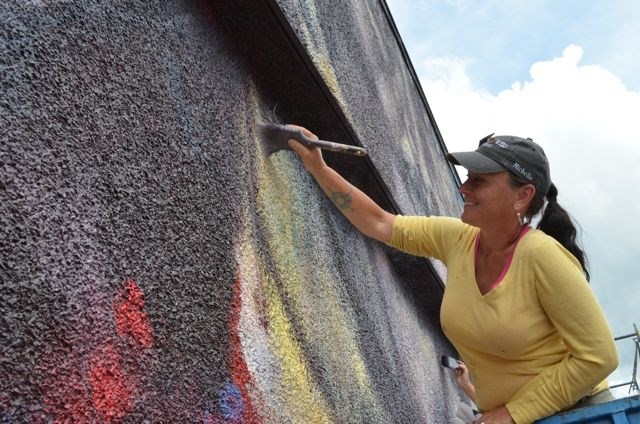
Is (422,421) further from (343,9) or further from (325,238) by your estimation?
(343,9)

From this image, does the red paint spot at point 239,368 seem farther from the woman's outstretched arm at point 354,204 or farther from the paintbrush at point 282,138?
the woman's outstretched arm at point 354,204

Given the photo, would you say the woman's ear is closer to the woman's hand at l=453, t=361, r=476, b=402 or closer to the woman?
the woman

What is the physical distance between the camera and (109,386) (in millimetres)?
888

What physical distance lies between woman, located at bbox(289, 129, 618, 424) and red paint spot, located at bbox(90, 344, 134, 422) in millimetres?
909

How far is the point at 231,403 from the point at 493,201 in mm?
889

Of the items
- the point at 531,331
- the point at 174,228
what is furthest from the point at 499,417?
the point at 174,228

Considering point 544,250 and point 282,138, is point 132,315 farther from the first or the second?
point 544,250

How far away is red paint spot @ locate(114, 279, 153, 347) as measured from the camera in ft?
3.09

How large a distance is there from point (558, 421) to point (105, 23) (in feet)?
4.44

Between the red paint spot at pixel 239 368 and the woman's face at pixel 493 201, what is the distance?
0.74m

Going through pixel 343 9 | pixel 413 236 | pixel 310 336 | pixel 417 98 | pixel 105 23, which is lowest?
pixel 310 336

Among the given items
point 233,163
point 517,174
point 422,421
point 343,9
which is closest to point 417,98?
point 343,9

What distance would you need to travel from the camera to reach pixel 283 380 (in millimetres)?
1407

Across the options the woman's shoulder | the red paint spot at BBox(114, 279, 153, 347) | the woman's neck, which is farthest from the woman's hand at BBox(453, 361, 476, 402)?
the red paint spot at BBox(114, 279, 153, 347)
